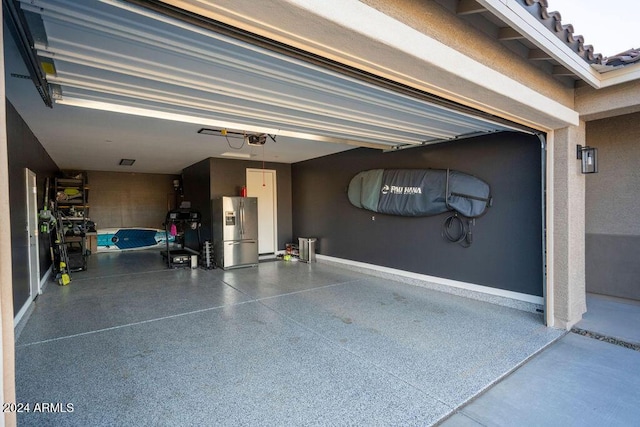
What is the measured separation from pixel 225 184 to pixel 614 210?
7019 millimetres

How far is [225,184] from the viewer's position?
750 cm

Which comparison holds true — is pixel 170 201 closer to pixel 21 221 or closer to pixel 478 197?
pixel 21 221

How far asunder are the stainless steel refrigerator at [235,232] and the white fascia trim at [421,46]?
212 inches

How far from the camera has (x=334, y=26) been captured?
4.83 feet

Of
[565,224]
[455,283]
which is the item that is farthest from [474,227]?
[565,224]

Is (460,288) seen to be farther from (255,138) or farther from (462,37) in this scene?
(255,138)

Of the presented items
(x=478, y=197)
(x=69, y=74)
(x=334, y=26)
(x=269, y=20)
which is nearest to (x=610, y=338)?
(x=478, y=197)

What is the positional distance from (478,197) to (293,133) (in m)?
2.73

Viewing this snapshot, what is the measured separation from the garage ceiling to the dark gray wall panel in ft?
7.24

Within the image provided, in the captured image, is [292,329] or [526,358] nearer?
[526,358]

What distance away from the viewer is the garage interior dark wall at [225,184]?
740cm

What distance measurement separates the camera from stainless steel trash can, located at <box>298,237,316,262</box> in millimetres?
7500

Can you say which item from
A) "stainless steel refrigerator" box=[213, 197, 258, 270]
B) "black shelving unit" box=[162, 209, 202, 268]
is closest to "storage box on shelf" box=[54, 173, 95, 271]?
"black shelving unit" box=[162, 209, 202, 268]

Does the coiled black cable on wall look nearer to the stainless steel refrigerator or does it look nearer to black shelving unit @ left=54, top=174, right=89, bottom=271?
the stainless steel refrigerator
